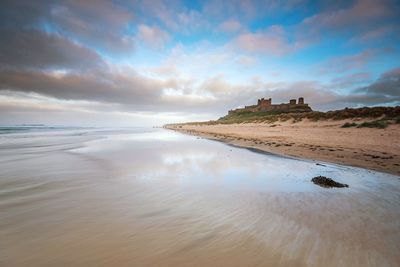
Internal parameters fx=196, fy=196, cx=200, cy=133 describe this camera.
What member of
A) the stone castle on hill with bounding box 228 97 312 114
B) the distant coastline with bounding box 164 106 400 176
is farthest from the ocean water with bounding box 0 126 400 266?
the stone castle on hill with bounding box 228 97 312 114

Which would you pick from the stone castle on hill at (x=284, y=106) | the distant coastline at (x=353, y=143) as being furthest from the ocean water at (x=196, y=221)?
the stone castle on hill at (x=284, y=106)

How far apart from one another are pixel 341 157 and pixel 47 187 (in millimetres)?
11511

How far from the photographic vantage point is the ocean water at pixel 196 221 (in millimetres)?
2395

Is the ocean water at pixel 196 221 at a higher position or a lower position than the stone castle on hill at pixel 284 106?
lower

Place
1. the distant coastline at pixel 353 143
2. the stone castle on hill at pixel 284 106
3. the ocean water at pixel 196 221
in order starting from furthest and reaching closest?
the stone castle on hill at pixel 284 106
the distant coastline at pixel 353 143
the ocean water at pixel 196 221

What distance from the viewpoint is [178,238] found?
2.78 meters

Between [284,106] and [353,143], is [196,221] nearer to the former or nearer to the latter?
[353,143]

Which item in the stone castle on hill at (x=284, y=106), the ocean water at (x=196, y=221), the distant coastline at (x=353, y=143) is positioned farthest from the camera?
the stone castle on hill at (x=284, y=106)

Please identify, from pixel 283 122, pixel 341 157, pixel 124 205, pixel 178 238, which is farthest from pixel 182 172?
pixel 283 122

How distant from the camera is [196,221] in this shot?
3.28 meters

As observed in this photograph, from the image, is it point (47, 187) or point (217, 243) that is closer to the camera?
point (217, 243)

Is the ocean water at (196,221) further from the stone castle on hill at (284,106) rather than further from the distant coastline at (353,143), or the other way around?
the stone castle on hill at (284,106)

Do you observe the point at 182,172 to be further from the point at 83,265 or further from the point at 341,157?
the point at 341,157

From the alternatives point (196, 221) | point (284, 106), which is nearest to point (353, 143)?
point (196, 221)
